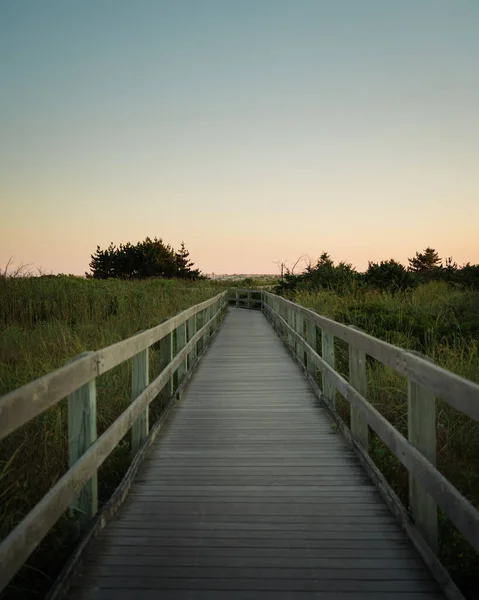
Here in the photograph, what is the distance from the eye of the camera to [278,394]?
726 centimetres

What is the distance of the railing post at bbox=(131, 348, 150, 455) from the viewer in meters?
4.40

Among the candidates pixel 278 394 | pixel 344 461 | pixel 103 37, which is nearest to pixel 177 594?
pixel 344 461

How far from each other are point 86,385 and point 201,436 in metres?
2.51

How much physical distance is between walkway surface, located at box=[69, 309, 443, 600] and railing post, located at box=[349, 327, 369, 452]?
209mm

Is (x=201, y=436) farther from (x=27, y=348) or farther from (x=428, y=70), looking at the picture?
(x=428, y=70)

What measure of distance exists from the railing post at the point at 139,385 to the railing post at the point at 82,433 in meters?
1.28

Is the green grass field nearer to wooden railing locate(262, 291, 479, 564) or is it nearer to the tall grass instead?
the tall grass

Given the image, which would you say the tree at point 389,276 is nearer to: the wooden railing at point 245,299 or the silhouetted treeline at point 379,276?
the silhouetted treeline at point 379,276

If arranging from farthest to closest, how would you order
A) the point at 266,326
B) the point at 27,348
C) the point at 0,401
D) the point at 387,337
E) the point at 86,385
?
the point at 266,326, the point at 387,337, the point at 27,348, the point at 86,385, the point at 0,401

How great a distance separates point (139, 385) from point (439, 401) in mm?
3098

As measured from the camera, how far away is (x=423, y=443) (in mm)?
2766

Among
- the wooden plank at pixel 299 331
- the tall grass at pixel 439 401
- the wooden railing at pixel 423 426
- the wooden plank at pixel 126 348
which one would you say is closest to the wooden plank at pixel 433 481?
the wooden railing at pixel 423 426

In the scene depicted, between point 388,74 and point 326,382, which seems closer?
point 326,382

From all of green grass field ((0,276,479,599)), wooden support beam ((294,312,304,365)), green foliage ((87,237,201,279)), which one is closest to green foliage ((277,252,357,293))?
green grass field ((0,276,479,599))
